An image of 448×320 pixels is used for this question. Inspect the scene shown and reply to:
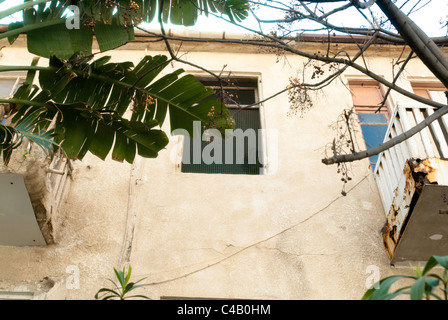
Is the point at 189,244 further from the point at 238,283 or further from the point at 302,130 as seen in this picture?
the point at 302,130

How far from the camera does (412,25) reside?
2988mm

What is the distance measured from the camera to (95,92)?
3.95m

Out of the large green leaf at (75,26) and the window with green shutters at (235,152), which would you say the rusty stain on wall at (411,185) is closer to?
the window with green shutters at (235,152)

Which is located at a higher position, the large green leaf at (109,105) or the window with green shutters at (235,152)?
the window with green shutters at (235,152)

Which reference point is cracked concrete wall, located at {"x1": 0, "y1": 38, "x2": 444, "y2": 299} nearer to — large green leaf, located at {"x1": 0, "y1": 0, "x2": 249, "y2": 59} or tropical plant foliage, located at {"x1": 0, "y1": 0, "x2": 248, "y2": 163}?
tropical plant foliage, located at {"x1": 0, "y1": 0, "x2": 248, "y2": 163}

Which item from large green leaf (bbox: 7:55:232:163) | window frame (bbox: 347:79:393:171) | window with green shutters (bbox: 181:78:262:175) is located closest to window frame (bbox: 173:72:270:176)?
window with green shutters (bbox: 181:78:262:175)

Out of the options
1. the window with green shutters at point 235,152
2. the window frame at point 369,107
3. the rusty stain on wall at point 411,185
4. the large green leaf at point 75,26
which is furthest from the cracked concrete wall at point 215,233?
the large green leaf at point 75,26

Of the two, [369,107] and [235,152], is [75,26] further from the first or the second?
[369,107]

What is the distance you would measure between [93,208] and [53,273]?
3.08 ft

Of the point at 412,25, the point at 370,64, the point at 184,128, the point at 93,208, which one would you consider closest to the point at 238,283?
the point at 184,128

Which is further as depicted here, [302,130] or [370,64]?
[370,64]

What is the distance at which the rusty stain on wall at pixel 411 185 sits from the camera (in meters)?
3.53

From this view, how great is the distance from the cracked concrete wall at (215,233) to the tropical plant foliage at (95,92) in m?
1.09

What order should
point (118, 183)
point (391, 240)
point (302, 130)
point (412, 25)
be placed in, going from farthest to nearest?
point (302, 130) < point (118, 183) < point (391, 240) < point (412, 25)
